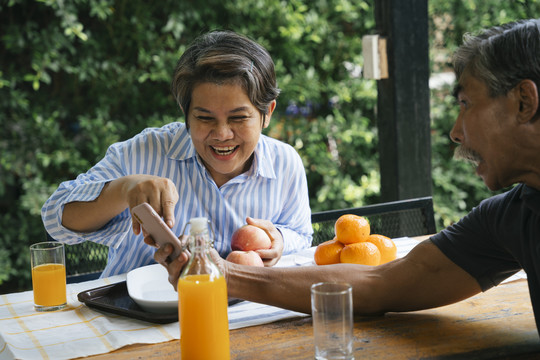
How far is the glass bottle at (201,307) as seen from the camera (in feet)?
→ 3.69

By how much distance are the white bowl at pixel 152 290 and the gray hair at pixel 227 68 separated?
0.50 m

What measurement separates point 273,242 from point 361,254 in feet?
1.00

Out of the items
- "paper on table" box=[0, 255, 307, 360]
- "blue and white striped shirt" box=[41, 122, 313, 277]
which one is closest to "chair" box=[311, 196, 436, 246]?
"blue and white striped shirt" box=[41, 122, 313, 277]

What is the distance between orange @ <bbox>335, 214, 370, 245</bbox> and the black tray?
377 mm

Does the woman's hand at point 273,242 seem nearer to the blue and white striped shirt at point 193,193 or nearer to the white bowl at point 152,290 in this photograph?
the blue and white striped shirt at point 193,193

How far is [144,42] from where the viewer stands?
3771 millimetres

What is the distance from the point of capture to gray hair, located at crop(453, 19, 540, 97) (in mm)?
1207

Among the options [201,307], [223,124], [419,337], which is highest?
[223,124]

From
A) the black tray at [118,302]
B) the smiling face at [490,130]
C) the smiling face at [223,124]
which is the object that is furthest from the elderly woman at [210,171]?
the smiling face at [490,130]

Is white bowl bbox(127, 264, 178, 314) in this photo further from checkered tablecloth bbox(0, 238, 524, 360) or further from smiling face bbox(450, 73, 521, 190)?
smiling face bbox(450, 73, 521, 190)

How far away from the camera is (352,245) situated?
5.51 ft

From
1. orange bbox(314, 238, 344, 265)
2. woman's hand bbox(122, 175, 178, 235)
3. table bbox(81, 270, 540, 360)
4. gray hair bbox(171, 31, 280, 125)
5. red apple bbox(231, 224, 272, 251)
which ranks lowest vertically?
table bbox(81, 270, 540, 360)

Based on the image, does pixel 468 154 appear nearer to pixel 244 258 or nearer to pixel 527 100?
pixel 527 100

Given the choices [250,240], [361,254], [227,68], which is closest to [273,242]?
[250,240]
